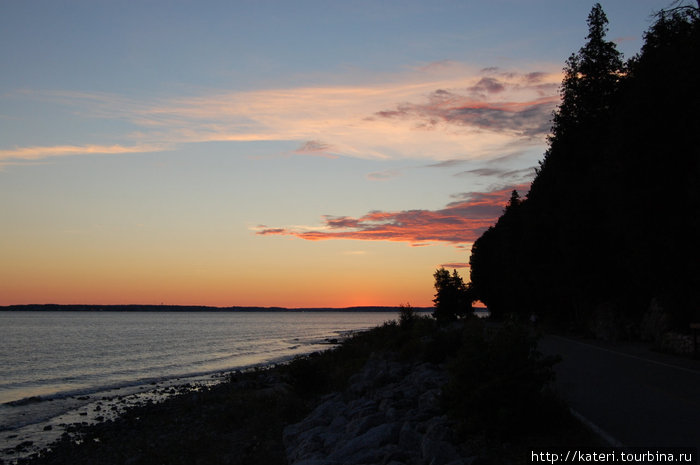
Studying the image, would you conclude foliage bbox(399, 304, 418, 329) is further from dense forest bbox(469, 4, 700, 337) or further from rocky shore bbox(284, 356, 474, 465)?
rocky shore bbox(284, 356, 474, 465)

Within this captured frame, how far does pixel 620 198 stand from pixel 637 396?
45.0 feet

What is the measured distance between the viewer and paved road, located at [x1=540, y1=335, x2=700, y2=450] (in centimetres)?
903

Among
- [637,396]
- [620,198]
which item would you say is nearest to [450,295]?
[620,198]

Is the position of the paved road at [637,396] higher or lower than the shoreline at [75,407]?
higher

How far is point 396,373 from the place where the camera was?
18062mm

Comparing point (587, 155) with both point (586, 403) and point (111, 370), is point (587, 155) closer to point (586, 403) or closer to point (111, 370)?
point (586, 403)

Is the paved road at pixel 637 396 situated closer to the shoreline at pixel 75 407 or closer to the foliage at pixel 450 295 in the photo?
the shoreline at pixel 75 407

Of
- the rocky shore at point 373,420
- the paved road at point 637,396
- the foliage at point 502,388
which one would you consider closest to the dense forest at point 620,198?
the paved road at point 637,396

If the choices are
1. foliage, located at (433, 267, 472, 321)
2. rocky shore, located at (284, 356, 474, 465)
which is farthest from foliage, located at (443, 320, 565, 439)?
foliage, located at (433, 267, 472, 321)

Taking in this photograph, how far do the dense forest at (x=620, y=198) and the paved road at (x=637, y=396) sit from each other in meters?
4.87

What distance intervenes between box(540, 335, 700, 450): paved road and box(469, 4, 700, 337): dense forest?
4872 millimetres

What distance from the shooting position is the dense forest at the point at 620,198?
2205 cm

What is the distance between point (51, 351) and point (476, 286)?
57.8 metres

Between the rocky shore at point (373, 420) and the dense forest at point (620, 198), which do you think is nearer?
the rocky shore at point (373, 420)
